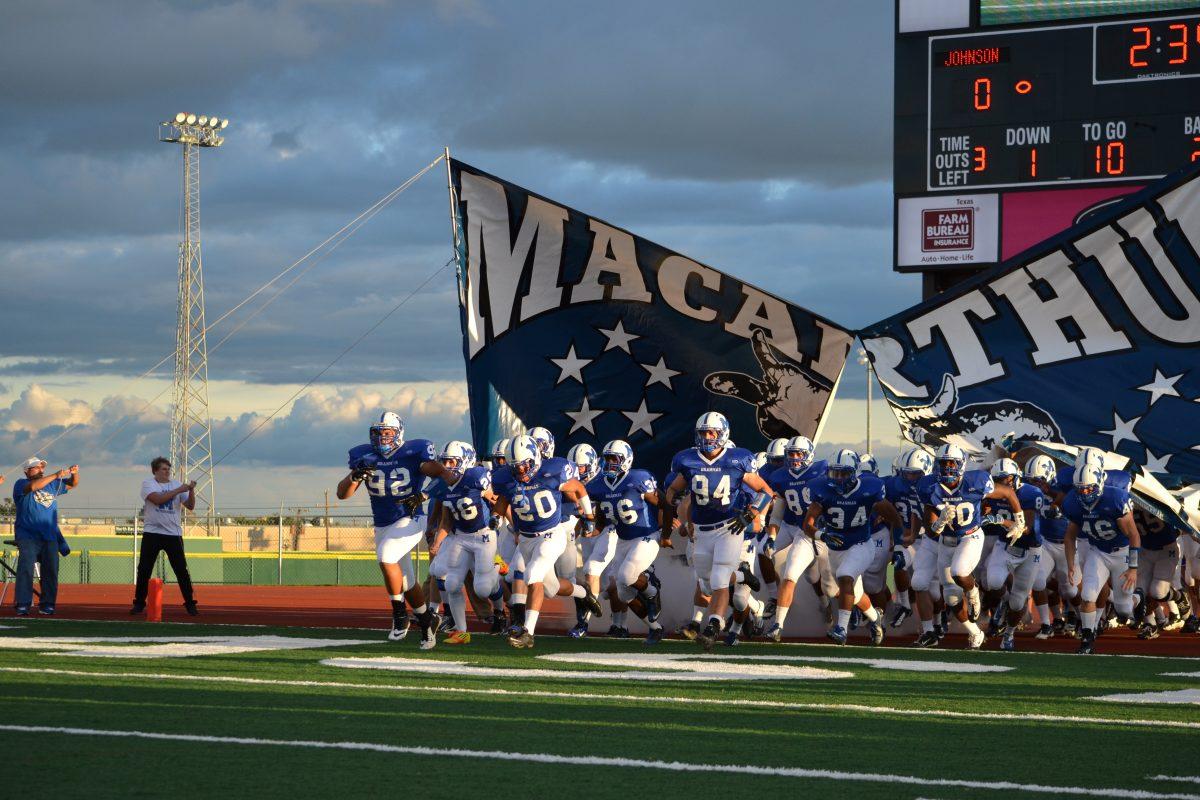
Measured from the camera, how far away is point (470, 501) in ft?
36.2

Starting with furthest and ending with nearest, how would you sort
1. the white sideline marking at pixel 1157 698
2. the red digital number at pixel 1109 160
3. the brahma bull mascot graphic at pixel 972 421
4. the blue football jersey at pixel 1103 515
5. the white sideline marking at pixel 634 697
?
1. the red digital number at pixel 1109 160
2. the brahma bull mascot graphic at pixel 972 421
3. the blue football jersey at pixel 1103 515
4. the white sideline marking at pixel 1157 698
5. the white sideline marking at pixel 634 697

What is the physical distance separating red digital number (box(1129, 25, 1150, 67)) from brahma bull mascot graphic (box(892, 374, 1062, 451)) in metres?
3.75

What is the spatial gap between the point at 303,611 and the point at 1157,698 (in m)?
10.3

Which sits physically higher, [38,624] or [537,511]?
[537,511]

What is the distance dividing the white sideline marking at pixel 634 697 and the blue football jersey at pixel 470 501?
9.98 feet

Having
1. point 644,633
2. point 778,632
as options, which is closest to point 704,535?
point 778,632

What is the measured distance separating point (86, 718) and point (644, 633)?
21.9 feet

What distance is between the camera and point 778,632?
37.7ft

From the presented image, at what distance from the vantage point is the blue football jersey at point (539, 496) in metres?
11.0

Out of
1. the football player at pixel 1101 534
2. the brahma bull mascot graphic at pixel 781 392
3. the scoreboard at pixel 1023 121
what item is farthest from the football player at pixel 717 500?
the scoreboard at pixel 1023 121

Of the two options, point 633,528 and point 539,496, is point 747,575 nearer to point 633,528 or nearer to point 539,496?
point 633,528

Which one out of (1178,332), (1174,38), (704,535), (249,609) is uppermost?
(1174,38)

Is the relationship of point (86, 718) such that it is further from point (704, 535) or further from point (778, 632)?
point (778, 632)

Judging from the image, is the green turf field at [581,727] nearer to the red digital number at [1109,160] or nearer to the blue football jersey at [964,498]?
the blue football jersey at [964,498]
